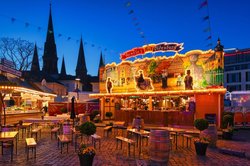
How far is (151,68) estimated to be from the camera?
71.4ft

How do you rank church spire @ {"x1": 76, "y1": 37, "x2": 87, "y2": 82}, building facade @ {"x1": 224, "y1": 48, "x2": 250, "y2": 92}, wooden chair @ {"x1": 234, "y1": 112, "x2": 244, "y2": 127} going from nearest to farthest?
wooden chair @ {"x1": 234, "y1": 112, "x2": 244, "y2": 127} → building facade @ {"x1": 224, "y1": 48, "x2": 250, "y2": 92} → church spire @ {"x1": 76, "y1": 37, "x2": 87, "y2": 82}

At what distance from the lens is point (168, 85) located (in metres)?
20.5

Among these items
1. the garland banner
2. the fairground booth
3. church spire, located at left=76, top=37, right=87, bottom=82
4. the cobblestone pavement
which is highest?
church spire, located at left=76, top=37, right=87, bottom=82

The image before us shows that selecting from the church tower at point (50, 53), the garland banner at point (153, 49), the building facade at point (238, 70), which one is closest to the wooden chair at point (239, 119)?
the garland banner at point (153, 49)

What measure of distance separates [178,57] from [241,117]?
6.35 meters

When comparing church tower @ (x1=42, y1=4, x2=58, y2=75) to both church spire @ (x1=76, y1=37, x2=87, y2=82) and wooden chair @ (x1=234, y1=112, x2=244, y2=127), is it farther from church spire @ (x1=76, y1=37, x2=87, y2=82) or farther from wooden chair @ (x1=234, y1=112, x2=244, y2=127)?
wooden chair @ (x1=234, y1=112, x2=244, y2=127)

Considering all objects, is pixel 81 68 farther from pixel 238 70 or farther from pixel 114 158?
pixel 114 158

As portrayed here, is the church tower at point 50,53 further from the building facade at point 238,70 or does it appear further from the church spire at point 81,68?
the building facade at point 238,70

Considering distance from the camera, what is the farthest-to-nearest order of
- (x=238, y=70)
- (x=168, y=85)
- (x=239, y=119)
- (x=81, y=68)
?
(x=81, y=68), (x=238, y=70), (x=168, y=85), (x=239, y=119)

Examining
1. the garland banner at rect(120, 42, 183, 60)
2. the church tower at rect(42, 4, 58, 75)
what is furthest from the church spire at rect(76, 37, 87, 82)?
the garland banner at rect(120, 42, 183, 60)

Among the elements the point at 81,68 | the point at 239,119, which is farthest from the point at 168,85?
the point at 81,68

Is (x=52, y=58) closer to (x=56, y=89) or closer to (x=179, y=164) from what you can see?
(x=56, y=89)

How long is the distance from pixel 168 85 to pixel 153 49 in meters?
3.21

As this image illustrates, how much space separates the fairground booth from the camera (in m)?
18.2
